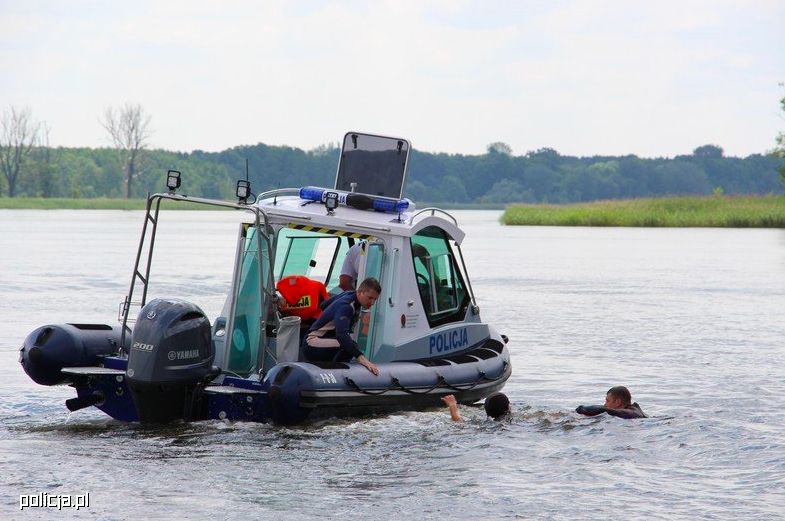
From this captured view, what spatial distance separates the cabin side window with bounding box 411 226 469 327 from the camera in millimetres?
13281

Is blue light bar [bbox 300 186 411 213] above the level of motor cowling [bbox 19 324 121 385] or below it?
above

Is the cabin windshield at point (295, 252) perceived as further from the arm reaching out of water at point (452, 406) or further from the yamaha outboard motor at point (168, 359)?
the yamaha outboard motor at point (168, 359)

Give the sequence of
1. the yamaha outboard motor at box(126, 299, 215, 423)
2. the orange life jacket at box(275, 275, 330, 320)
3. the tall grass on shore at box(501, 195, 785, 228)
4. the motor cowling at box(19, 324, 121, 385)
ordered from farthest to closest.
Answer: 1. the tall grass on shore at box(501, 195, 785, 228)
2. the orange life jacket at box(275, 275, 330, 320)
3. the motor cowling at box(19, 324, 121, 385)
4. the yamaha outboard motor at box(126, 299, 215, 423)

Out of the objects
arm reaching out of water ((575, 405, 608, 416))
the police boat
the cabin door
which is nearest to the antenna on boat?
the police boat

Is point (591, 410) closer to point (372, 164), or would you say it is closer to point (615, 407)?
point (615, 407)

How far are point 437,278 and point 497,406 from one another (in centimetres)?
158

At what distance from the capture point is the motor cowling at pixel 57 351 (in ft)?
39.7

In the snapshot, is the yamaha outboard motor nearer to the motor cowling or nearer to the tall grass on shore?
the motor cowling

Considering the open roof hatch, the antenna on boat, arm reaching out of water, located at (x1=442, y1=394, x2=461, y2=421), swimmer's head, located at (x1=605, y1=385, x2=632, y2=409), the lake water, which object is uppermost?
the open roof hatch

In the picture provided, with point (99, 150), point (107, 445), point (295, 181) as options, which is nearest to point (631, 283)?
point (107, 445)

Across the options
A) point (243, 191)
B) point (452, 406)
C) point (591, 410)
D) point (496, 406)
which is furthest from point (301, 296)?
point (591, 410)

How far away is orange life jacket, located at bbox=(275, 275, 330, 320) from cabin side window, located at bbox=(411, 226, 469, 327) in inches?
42.3

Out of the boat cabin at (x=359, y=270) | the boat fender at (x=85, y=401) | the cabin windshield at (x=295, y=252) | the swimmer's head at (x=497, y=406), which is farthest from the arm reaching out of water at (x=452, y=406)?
the boat fender at (x=85, y=401)

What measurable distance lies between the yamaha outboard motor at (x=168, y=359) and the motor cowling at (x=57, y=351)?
43.9 inches
